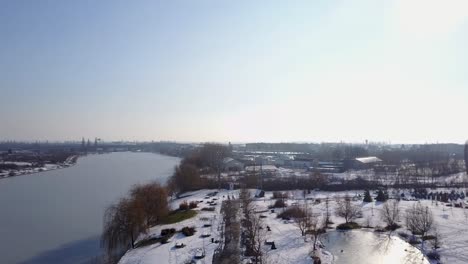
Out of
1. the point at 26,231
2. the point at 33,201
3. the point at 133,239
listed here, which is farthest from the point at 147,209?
the point at 33,201

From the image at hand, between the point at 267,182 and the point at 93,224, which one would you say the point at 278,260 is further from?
the point at 267,182

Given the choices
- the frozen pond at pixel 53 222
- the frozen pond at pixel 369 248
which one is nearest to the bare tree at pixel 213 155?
the frozen pond at pixel 53 222

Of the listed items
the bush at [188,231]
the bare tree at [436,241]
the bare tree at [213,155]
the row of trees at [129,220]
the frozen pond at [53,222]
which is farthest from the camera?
the bare tree at [213,155]

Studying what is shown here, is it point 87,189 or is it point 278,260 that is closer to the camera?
point 278,260

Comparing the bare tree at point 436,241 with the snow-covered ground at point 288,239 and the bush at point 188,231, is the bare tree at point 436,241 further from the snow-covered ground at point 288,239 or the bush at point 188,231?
the bush at point 188,231

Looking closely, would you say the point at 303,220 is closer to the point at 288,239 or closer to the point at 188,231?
the point at 288,239

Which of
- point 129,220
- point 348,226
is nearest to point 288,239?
point 348,226
